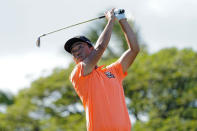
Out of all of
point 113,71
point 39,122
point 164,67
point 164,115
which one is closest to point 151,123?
point 164,115

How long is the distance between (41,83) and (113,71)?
2986cm

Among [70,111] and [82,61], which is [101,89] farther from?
[70,111]

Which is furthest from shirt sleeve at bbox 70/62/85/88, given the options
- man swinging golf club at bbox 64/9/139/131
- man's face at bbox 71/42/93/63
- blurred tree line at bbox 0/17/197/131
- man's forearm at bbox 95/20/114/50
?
blurred tree line at bbox 0/17/197/131

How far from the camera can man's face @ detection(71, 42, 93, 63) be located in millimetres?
5660

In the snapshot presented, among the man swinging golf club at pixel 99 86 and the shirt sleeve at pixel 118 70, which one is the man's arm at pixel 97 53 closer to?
the man swinging golf club at pixel 99 86

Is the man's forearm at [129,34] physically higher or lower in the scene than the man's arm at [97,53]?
higher

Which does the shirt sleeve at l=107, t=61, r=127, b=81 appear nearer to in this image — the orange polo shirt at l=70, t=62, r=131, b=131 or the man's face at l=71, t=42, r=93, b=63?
the orange polo shirt at l=70, t=62, r=131, b=131

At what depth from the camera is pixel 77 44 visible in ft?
18.7

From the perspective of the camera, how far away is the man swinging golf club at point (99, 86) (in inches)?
215

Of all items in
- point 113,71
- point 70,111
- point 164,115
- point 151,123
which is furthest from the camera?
point 70,111

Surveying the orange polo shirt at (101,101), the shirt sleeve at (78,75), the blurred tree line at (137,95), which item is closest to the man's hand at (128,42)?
the orange polo shirt at (101,101)

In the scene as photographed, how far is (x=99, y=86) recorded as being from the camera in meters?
5.55

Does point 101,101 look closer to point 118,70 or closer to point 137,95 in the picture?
point 118,70

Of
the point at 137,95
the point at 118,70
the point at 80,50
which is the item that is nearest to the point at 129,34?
the point at 118,70
